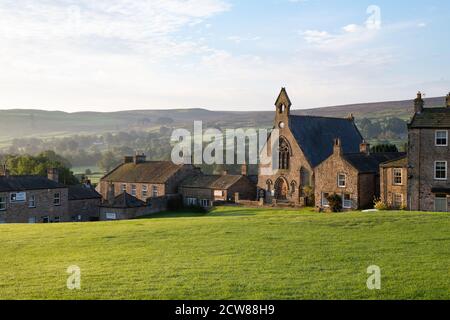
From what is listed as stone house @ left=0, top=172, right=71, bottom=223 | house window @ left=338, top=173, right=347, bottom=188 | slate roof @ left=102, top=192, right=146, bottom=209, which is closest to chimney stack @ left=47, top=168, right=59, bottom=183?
stone house @ left=0, top=172, right=71, bottom=223

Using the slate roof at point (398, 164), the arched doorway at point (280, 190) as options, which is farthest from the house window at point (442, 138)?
the arched doorway at point (280, 190)

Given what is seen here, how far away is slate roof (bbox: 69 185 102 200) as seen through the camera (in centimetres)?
6838

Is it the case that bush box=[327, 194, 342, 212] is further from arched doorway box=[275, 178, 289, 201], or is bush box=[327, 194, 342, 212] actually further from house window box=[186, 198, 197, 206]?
house window box=[186, 198, 197, 206]

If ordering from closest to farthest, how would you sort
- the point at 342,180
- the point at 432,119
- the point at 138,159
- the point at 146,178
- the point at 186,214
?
the point at 432,119 < the point at 342,180 < the point at 186,214 < the point at 146,178 < the point at 138,159

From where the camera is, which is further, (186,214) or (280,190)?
(280,190)

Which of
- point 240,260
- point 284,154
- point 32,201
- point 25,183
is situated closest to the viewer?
point 240,260

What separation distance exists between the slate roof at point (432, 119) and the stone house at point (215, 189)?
25222 mm

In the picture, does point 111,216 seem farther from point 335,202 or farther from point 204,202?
point 335,202

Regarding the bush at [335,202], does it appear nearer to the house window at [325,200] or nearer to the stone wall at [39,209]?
the house window at [325,200]

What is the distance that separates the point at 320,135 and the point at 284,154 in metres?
6.15

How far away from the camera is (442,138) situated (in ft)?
160

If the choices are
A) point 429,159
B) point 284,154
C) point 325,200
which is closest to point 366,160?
point 325,200

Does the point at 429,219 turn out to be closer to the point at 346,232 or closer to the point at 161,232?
the point at 346,232

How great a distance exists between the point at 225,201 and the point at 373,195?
1839cm
